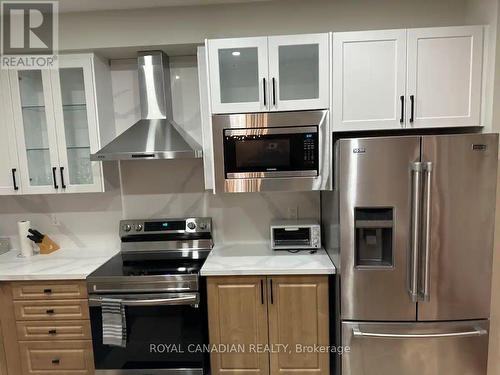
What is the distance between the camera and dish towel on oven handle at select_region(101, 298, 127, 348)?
2031mm

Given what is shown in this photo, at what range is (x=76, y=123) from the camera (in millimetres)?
2350

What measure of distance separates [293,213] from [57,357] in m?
2.02

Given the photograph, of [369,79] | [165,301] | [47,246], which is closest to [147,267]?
[165,301]

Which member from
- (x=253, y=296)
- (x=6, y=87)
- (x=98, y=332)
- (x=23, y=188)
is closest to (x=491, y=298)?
(x=253, y=296)

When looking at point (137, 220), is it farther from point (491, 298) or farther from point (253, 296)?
point (491, 298)

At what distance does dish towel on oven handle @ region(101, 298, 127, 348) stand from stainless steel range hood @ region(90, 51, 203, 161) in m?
0.97

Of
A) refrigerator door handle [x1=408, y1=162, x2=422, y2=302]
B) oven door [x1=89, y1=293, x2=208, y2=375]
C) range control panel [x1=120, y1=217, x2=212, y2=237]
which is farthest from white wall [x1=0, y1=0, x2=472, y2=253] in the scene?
refrigerator door handle [x1=408, y1=162, x2=422, y2=302]

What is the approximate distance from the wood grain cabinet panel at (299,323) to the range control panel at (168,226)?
0.79 m

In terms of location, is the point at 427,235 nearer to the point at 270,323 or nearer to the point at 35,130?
the point at 270,323

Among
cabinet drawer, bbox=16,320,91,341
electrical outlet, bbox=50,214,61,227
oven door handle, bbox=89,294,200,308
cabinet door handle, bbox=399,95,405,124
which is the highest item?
cabinet door handle, bbox=399,95,405,124

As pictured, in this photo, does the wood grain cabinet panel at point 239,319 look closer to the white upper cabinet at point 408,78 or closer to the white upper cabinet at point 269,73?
the white upper cabinet at point 269,73

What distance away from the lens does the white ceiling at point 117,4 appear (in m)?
2.07

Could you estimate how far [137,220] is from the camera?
2.57 metres

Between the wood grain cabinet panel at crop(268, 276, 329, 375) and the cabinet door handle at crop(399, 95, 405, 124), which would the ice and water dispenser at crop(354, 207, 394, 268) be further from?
the cabinet door handle at crop(399, 95, 405, 124)
